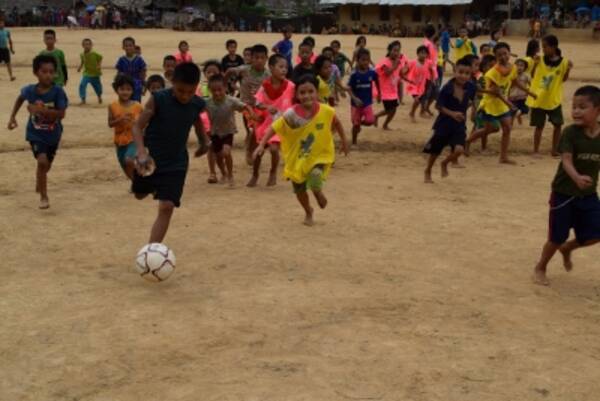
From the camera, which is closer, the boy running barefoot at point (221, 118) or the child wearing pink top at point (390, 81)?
the boy running barefoot at point (221, 118)

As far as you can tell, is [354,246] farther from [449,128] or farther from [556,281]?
[449,128]

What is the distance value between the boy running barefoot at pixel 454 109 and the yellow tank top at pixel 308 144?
222cm

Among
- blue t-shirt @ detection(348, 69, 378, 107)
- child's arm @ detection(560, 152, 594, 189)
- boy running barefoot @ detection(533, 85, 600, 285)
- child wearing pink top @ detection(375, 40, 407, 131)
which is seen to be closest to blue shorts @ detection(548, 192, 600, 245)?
boy running barefoot @ detection(533, 85, 600, 285)

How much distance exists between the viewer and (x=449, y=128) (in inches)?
364

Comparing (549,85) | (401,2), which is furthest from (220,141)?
(401,2)

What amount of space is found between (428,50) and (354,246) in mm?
9077

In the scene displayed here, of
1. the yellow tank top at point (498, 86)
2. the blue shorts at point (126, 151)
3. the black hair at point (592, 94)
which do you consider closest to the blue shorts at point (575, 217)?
the black hair at point (592, 94)

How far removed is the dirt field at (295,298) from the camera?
4.11 meters

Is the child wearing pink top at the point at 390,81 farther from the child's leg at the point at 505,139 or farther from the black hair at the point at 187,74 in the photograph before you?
the black hair at the point at 187,74

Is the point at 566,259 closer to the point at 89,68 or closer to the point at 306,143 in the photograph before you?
the point at 306,143

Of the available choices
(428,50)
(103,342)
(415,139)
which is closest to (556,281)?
(103,342)

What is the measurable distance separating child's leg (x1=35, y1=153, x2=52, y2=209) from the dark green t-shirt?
8.05ft

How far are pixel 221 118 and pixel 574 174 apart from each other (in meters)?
4.77

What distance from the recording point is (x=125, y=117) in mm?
8023
